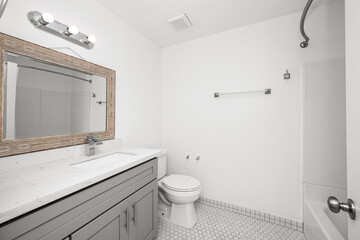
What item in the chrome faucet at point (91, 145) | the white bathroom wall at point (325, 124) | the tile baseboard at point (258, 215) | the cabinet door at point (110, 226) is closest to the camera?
the cabinet door at point (110, 226)

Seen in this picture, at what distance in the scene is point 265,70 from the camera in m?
1.76

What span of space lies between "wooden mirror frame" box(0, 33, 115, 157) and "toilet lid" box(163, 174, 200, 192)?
80 cm

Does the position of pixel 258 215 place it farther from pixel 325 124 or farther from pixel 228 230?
pixel 325 124

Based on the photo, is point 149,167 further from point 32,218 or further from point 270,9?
point 270,9

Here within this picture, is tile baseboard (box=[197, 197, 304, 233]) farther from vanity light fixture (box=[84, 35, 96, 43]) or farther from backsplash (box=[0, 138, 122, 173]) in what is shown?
vanity light fixture (box=[84, 35, 96, 43])

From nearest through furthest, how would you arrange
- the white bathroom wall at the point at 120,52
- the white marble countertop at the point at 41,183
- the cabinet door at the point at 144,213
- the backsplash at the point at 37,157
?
the white marble countertop at the point at 41,183
the backsplash at the point at 37,157
the white bathroom wall at the point at 120,52
the cabinet door at the point at 144,213

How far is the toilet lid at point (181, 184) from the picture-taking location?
5.38 feet

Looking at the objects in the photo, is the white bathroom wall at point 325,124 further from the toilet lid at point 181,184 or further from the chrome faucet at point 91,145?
the chrome faucet at point 91,145

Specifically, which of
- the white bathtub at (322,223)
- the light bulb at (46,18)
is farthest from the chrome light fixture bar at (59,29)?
the white bathtub at (322,223)

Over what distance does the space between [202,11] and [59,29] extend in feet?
4.32

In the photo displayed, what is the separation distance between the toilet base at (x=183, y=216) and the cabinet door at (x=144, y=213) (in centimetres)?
36

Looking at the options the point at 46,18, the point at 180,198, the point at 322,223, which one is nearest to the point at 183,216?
the point at 180,198

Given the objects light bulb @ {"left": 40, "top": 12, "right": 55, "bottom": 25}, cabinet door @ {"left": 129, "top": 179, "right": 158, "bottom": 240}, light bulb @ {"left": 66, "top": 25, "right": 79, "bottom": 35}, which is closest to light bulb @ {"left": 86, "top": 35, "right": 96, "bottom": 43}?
light bulb @ {"left": 66, "top": 25, "right": 79, "bottom": 35}

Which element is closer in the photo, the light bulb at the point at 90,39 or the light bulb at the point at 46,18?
the light bulb at the point at 46,18
